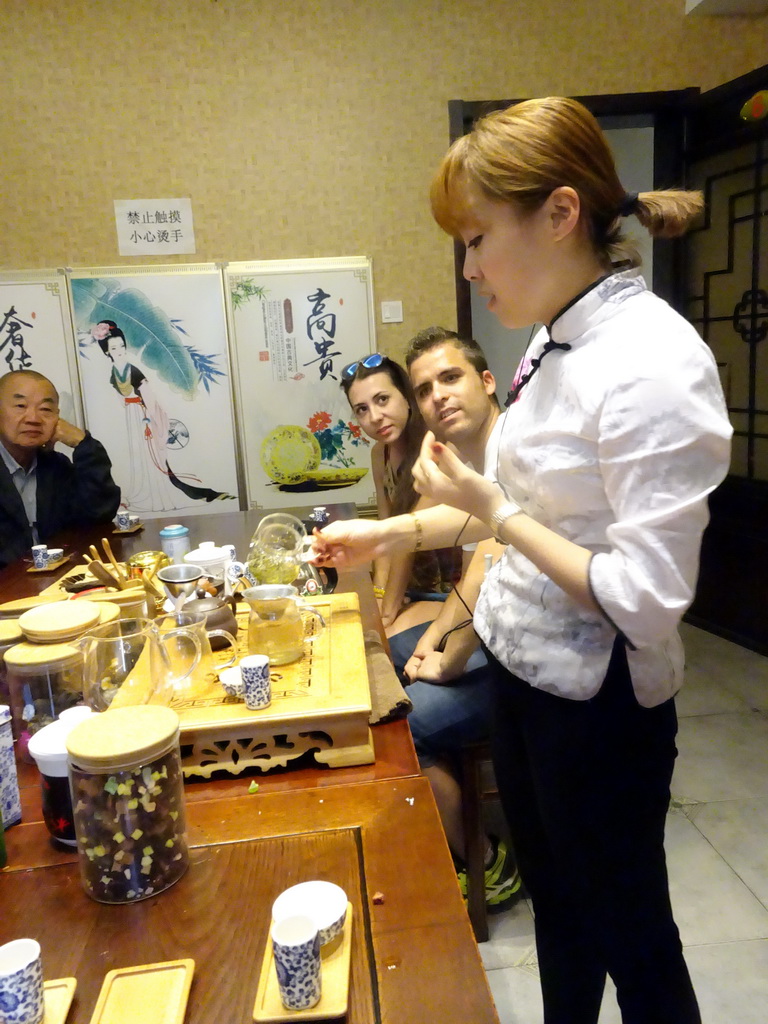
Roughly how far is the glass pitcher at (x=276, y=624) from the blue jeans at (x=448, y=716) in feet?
1.71

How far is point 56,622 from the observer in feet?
3.51

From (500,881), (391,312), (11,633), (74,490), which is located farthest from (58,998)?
(391,312)

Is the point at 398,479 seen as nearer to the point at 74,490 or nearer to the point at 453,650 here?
the point at 453,650

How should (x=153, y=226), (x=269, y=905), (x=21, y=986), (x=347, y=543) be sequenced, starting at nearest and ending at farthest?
(x=21, y=986) → (x=269, y=905) → (x=347, y=543) → (x=153, y=226)

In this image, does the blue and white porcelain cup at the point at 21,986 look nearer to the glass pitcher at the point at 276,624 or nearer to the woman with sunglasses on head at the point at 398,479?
the glass pitcher at the point at 276,624

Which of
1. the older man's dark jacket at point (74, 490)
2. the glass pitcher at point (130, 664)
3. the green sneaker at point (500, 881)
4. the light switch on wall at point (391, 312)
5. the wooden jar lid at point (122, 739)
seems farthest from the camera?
the light switch on wall at point (391, 312)

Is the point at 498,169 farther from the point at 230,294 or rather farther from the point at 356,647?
the point at 230,294

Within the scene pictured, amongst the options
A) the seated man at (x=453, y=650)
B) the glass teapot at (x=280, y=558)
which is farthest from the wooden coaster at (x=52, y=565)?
the seated man at (x=453, y=650)

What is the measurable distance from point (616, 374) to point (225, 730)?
64cm

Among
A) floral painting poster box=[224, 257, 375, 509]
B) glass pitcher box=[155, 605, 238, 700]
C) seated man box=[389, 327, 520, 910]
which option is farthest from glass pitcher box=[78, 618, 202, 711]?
floral painting poster box=[224, 257, 375, 509]

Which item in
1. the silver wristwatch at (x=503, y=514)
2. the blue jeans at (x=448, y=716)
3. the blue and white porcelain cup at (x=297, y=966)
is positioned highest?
the silver wristwatch at (x=503, y=514)

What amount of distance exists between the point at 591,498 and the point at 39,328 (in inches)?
129

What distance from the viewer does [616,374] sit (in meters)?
0.83

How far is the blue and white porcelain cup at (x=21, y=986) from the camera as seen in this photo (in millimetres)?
562
